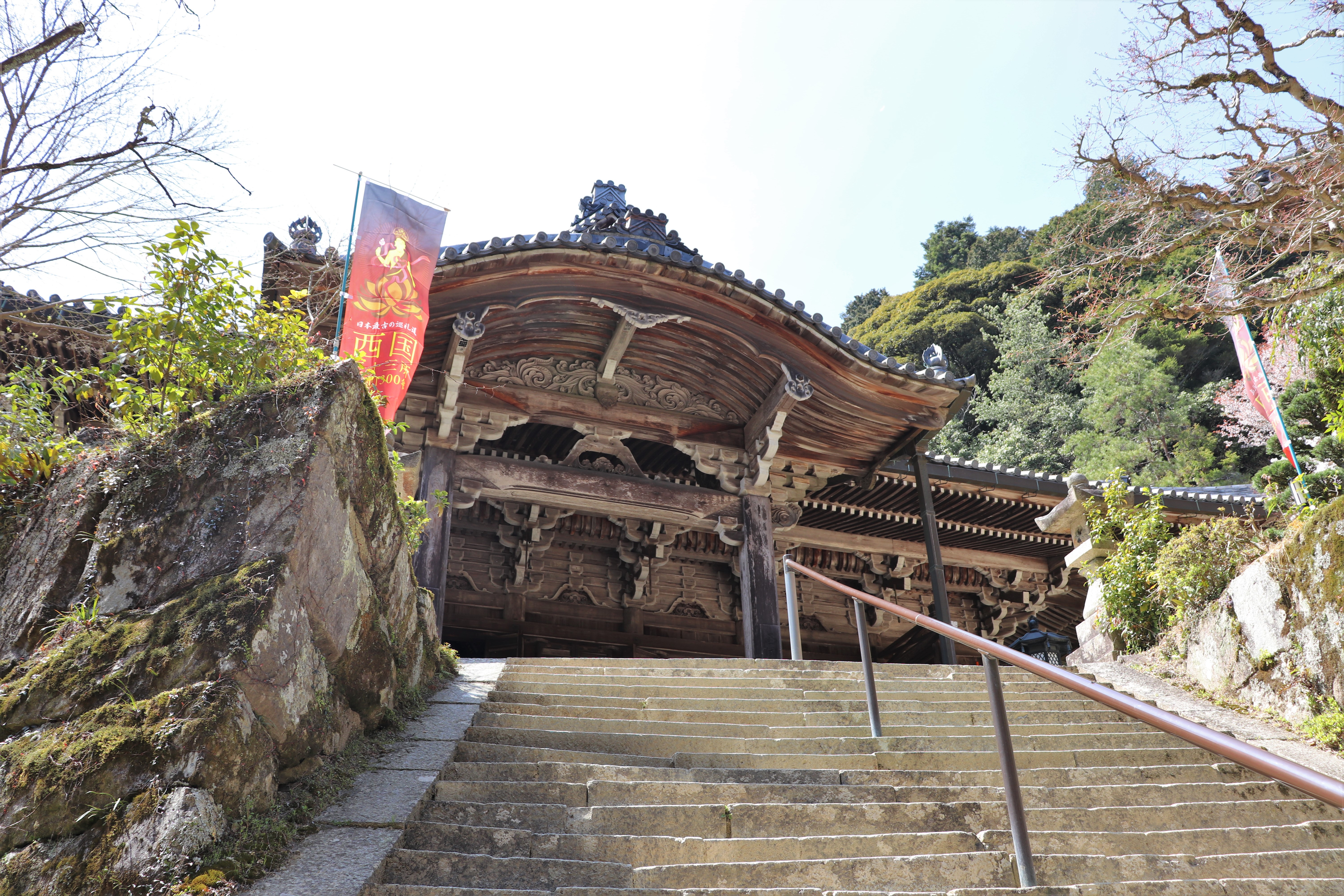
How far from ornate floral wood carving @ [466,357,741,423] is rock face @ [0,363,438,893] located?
4404mm

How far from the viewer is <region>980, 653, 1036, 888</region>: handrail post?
2805mm

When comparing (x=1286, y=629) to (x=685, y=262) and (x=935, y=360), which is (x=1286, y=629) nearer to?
(x=935, y=360)

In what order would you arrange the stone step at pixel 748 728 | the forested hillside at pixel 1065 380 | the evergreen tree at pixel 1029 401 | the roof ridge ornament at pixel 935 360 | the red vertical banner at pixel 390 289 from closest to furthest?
the stone step at pixel 748 728, the red vertical banner at pixel 390 289, the roof ridge ornament at pixel 935 360, the forested hillside at pixel 1065 380, the evergreen tree at pixel 1029 401

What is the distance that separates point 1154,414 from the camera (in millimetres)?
23469

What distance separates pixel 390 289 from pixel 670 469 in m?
5.15

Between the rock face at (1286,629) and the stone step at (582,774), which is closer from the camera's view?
the stone step at (582,774)

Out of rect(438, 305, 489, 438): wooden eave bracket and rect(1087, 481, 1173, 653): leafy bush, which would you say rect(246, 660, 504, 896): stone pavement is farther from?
rect(1087, 481, 1173, 653): leafy bush

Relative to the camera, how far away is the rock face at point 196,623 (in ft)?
8.77

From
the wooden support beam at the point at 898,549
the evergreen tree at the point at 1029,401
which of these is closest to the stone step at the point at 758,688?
the wooden support beam at the point at 898,549

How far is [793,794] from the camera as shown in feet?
12.1

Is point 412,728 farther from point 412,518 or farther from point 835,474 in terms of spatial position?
point 835,474

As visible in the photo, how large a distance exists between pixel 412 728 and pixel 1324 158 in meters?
7.56

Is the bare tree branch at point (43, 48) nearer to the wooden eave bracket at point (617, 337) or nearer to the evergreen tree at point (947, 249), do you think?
the wooden eave bracket at point (617, 337)

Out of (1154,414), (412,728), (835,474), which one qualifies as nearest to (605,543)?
(835,474)
